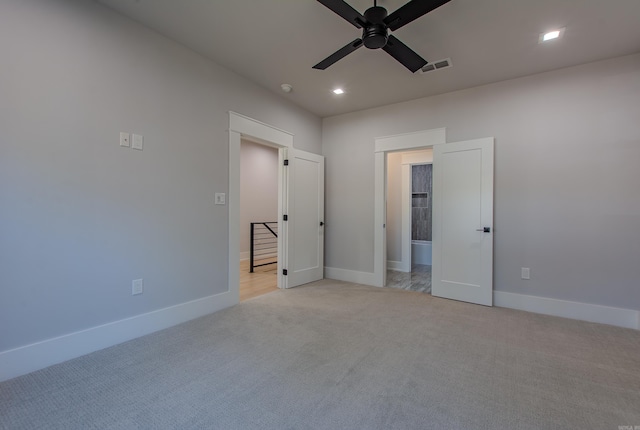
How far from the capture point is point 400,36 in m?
2.67

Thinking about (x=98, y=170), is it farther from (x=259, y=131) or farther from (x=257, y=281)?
(x=257, y=281)

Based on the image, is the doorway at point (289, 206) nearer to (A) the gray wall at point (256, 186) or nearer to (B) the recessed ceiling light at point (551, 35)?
(A) the gray wall at point (256, 186)

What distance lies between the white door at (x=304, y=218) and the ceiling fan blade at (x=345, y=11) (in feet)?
7.97

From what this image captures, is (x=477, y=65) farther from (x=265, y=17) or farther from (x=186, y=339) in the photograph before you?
(x=186, y=339)

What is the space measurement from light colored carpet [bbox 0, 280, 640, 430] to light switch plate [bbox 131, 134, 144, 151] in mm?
1745

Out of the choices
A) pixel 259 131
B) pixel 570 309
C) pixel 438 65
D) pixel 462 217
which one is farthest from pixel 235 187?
pixel 570 309

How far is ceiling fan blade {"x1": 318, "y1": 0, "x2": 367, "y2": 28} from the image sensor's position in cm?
176

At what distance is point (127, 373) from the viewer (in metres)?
1.99

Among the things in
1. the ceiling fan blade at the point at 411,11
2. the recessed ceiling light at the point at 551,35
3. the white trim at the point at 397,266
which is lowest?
the white trim at the point at 397,266

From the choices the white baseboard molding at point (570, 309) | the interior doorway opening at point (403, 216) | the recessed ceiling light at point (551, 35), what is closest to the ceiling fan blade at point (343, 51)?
the recessed ceiling light at point (551, 35)

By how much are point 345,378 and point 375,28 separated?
2.47m

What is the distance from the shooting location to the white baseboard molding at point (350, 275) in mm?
4512

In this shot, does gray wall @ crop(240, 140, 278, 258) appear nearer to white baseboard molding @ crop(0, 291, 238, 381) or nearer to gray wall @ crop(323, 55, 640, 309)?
white baseboard molding @ crop(0, 291, 238, 381)

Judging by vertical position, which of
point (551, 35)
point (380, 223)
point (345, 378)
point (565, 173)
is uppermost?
point (551, 35)
